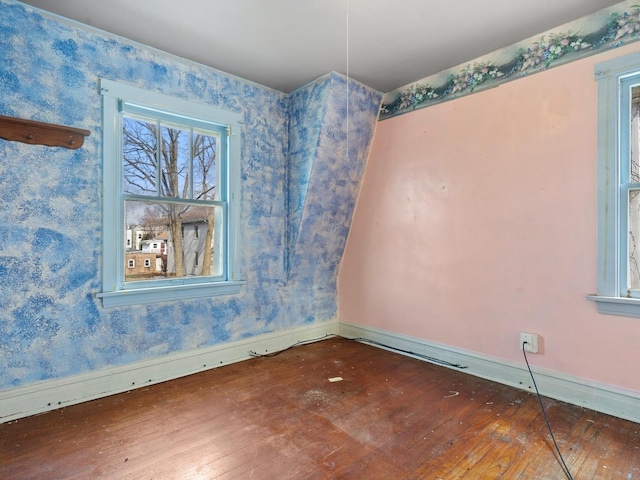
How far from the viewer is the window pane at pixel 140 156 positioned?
254 cm

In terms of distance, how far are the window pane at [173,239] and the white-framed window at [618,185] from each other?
276cm

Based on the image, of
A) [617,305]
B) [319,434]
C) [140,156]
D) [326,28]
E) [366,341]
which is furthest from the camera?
[366,341]

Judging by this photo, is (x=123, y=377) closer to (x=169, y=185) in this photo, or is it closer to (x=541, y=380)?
(x=169, y=185)

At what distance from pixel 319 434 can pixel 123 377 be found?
58.5 inches

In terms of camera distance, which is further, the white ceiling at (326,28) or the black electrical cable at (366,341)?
the black electrical cable at (366,341)

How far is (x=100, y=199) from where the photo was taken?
236 cm

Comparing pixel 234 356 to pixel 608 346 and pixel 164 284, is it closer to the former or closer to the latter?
pixel 164 284

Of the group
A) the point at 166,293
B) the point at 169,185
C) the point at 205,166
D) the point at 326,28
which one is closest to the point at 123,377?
the point at 166,293

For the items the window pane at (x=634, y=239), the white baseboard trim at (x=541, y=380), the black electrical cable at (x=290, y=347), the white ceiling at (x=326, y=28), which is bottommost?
the black electrical cable at (x=290, y=347)

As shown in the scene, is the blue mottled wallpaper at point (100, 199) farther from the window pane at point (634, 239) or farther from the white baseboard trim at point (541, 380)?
the window pane at point (634, 239)

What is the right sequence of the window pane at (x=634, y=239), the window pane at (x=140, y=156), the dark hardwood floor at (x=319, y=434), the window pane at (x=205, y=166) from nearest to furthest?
the dark hardwood floor at (x=319, y=434), the window pane at (x=634, y=239), the window pane at (x=140, y=156), the window pane at (x=205, y=166)

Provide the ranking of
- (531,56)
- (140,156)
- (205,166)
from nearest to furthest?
(531,56), (140,156), (205,166)

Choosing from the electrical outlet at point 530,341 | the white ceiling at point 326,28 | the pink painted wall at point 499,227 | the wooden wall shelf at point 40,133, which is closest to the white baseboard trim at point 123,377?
the pink painted wall at point 499,227

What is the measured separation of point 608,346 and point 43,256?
3.55 m
